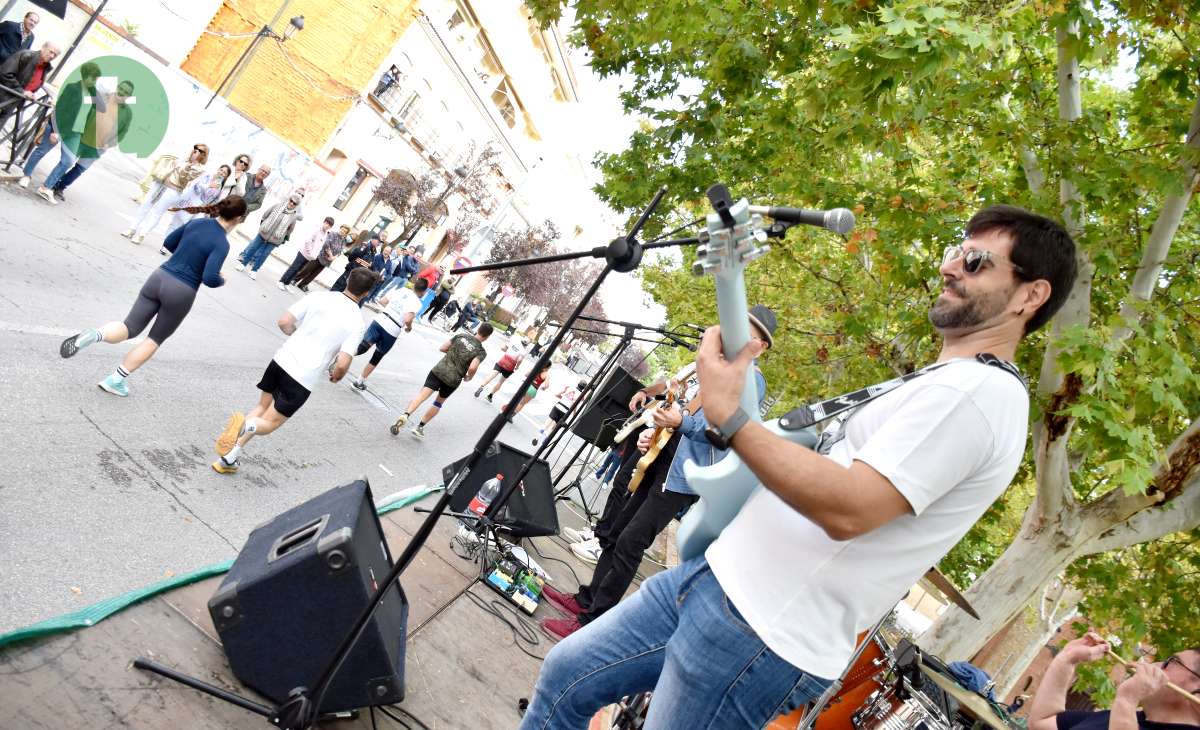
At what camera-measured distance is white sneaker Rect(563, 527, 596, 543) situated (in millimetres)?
8422

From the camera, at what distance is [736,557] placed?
6.06 feet

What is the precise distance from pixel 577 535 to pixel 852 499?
24.3ft

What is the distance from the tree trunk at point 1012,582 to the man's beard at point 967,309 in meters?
5.69

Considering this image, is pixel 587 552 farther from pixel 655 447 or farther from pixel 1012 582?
pixel 1012 582

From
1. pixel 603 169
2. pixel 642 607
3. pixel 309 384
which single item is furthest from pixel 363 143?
pixel 642 607

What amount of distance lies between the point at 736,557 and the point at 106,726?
6.95ft

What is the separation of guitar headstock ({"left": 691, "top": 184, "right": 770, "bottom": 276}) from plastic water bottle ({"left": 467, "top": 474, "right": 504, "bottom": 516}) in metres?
4.46

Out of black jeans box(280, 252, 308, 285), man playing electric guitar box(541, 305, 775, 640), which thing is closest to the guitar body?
man playing electric guitar box(541, 305, 775, 640)

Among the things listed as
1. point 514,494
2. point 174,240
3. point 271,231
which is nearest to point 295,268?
point 271,231

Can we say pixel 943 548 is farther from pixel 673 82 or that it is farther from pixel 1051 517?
pixel 673 82

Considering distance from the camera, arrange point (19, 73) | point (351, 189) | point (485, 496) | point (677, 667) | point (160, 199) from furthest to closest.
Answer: point (351, 189)
point (160, 199)
point (19, 73)
point (485, 496)
point (677, 667)

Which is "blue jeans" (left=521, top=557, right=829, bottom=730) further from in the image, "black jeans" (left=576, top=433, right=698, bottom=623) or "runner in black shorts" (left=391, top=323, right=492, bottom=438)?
"runner in black shorts" (left=391, top=323, right=492, bottom=438)

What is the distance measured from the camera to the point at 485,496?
5848 millimetres

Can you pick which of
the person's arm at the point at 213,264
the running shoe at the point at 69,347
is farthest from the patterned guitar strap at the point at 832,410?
the running shoe at the point at 69,347
